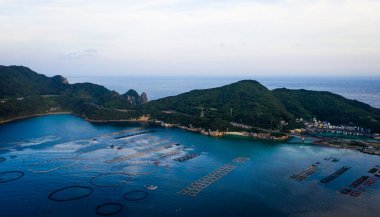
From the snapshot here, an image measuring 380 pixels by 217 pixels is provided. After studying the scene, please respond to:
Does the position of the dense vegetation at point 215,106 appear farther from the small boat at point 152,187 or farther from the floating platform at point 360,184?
the small boat at point 152,187

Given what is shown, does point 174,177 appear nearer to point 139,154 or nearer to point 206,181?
point 206,181

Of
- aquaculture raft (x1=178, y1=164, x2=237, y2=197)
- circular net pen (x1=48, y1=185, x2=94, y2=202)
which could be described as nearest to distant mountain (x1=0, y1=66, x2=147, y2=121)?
aquaculture raft (x1=178, y1=164, x2=237, y2=197)

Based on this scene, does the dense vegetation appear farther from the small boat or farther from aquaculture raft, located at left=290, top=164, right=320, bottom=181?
the small boat

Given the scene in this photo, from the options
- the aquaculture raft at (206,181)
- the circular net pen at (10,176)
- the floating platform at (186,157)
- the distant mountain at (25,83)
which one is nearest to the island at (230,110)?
the distant mountain at (25,83)

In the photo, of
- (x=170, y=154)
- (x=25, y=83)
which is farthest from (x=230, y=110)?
(x=25, y=83)

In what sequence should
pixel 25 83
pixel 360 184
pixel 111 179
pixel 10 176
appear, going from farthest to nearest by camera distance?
pixel 25 83, pixel 10 176, pixel 111 179, pixel 360 184

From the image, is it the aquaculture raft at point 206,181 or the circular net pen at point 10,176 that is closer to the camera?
the aquaculture raft at point 206,181
